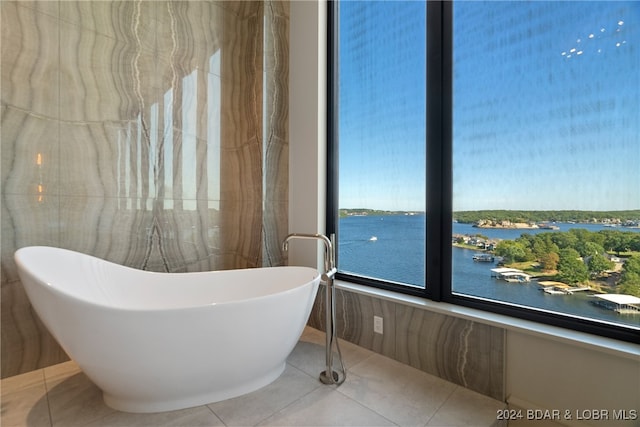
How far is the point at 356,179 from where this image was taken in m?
2.16

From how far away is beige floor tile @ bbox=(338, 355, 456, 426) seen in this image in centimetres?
132

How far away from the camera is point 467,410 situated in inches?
52.5

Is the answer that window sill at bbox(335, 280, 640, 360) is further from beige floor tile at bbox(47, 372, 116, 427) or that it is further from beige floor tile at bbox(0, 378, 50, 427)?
beige floor tile at bbox(0, 378, 50, 427)

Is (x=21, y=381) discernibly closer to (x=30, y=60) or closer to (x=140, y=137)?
(x=140, y=137)

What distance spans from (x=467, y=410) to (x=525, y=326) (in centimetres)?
46

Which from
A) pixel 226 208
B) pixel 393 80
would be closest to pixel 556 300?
pixel 393 80

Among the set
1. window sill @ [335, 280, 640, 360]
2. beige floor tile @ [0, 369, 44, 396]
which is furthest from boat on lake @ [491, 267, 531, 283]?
beige floor tile @ [0, 369, 44, 396]

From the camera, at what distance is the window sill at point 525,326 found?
3.76 ft

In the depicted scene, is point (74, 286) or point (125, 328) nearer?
point (125, 328)

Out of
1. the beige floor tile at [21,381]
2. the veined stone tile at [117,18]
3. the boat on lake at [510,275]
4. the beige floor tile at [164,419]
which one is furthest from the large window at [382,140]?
the beige floor tile at [21,381]

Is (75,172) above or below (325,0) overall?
below

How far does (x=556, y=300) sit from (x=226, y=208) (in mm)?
2161

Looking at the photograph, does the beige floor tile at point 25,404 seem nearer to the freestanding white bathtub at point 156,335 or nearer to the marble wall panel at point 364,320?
the freestanding white bathtub at point 156,335

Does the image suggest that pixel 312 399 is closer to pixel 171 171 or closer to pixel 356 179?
pixel 356 179
